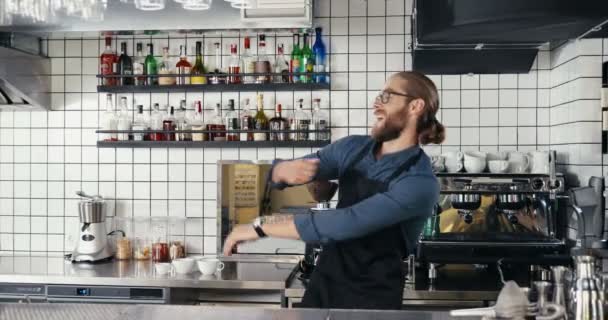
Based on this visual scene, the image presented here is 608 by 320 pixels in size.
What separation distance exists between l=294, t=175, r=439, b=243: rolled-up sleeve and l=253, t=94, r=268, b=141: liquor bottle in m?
1.68

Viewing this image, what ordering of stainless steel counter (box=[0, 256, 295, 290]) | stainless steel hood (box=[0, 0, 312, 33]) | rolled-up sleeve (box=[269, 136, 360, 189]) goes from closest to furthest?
rolled-up sleeve (box=[269, 136, 360, 189]), stainless steel hood (box=[0, 0, 312, 33]), stainless steel counter (box=[0, 256, 295, 290])

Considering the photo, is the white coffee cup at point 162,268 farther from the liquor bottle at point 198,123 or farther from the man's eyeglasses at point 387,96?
the man's eyeglasses at point 387,96

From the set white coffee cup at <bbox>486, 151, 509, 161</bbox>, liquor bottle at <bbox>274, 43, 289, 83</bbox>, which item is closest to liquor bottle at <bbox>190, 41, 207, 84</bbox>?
liquor bottle at <bbox>274, 43, 289, 83</bbox>

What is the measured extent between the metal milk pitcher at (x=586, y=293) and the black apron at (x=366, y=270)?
0.74 meters

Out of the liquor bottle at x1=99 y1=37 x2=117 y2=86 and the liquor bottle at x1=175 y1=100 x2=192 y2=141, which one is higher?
the liquor bottle at x1=99 y1=37 x2=117 y2=86

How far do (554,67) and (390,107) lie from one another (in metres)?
1.81

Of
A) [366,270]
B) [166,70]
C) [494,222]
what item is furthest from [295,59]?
[366,270]

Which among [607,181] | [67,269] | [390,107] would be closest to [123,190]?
[67,269]

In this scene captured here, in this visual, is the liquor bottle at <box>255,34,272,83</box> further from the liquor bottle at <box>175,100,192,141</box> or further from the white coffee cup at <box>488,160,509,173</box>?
the white coffee cup at <box>488,160,509,173</box>

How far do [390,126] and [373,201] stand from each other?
0.28 m

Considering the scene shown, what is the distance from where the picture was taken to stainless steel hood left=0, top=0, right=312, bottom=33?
2.97 meters

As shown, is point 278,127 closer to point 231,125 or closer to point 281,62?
point 231,125

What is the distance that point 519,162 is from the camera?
11.8 ft

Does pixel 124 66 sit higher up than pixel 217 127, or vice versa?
pixel 124 66
